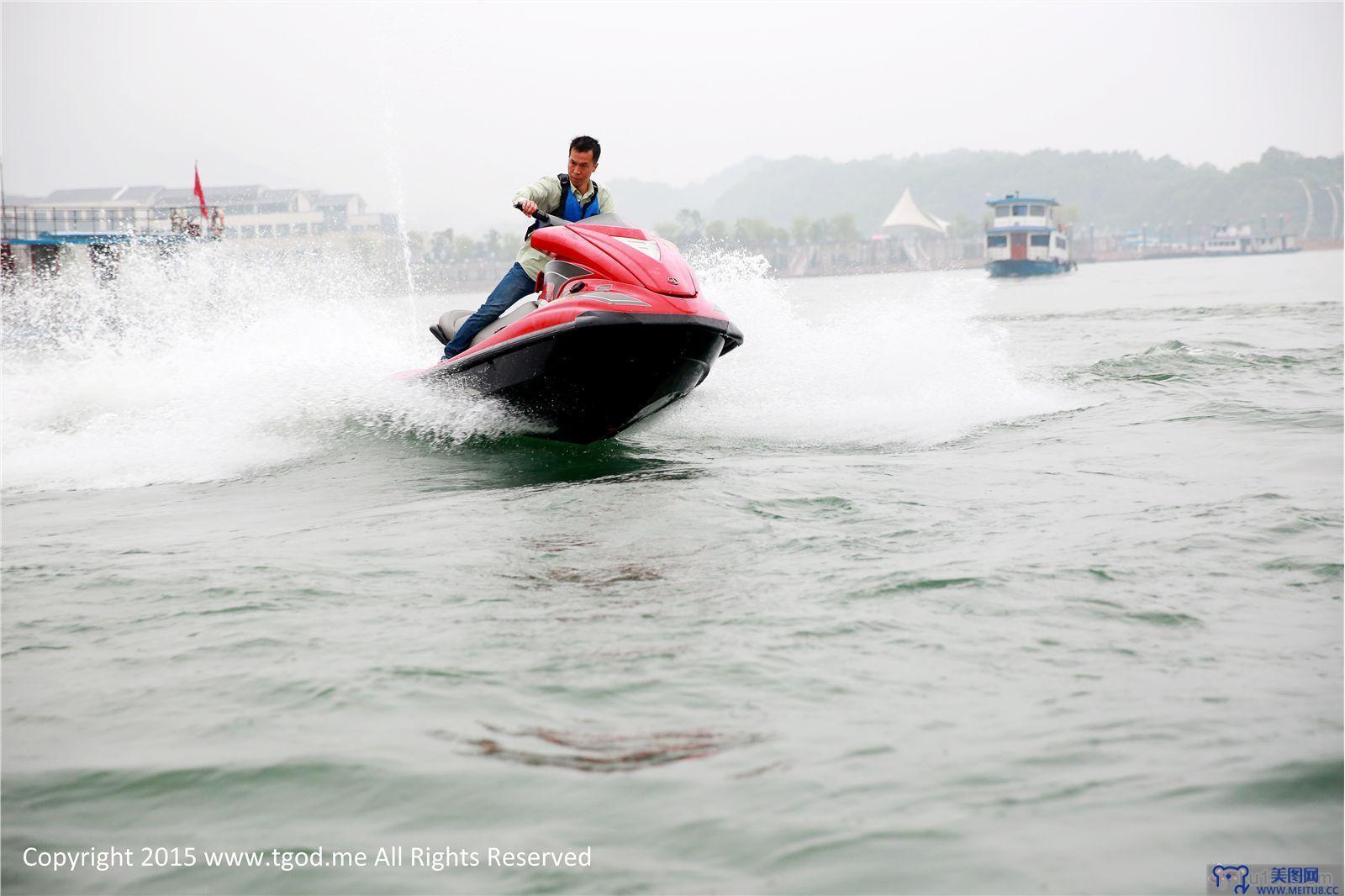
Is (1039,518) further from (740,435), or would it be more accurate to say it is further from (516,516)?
(740,435)

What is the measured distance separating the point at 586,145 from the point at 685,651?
171 inches

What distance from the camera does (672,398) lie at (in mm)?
7047

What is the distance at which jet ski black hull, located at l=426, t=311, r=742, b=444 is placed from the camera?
20.5ft

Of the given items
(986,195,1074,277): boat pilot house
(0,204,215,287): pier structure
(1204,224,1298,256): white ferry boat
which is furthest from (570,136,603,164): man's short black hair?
(1204,224,1298,256): white ferry boat

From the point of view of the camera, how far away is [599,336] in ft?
20.4

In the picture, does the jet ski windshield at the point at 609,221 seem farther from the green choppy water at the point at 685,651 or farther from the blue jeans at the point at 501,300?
the green choppy water at the point at 685,651

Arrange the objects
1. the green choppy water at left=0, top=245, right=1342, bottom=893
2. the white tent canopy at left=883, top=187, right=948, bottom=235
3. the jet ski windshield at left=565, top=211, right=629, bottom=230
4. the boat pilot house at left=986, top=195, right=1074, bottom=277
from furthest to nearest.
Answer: the white tent canopy at left=883, top=187, right=948, bottom=235 < the boat pilot house at left=986, top=195, right=1074, bottom=277 < the jet ski windshield at left=565, top=211, right=629, bottom=230 < the green choppy water at left=0, top=245, right=1342, bottom=893

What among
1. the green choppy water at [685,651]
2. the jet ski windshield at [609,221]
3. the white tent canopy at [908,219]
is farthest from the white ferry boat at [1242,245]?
the jet ski windshield at [609,221]

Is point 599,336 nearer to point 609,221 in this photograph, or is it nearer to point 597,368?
point 597,368

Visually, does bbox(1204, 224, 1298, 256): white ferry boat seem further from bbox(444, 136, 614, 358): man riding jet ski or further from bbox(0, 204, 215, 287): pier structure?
bbox(444, 136, 614, 358): man riding jet ski

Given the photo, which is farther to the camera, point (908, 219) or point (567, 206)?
point (908, 219)

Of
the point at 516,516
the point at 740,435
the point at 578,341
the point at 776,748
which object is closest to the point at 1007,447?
the point at 740,435

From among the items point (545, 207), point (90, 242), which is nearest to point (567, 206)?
point (545, 207)

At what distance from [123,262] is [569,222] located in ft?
77.9
